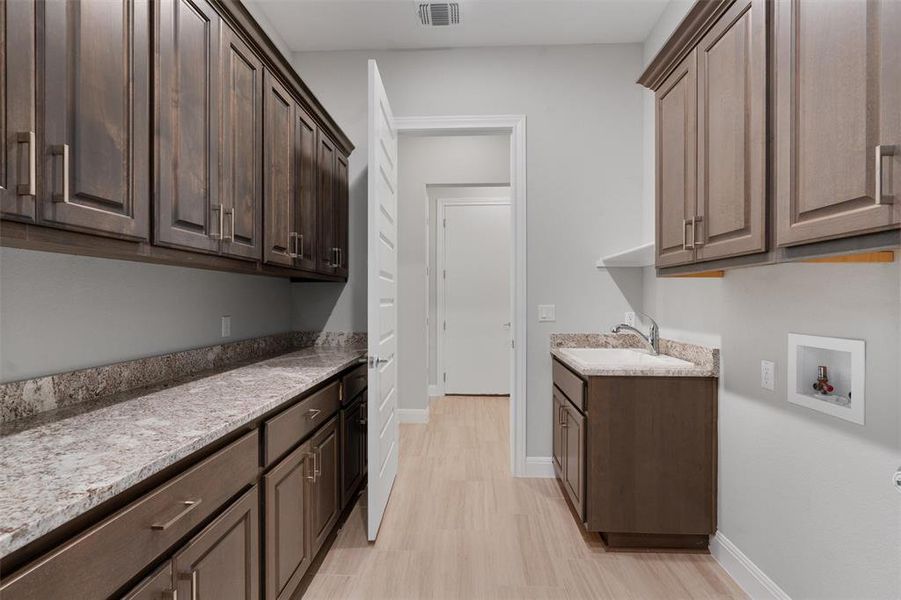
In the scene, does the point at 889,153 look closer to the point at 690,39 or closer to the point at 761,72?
the point at 761,72

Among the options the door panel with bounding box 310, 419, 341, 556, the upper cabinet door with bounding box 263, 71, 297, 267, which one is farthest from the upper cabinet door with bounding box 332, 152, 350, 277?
the door panel with bounding box 310, 419, 341, 556

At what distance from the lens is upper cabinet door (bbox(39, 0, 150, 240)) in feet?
3.26

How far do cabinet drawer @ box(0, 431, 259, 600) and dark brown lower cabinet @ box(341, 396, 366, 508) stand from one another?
1076 millimetres

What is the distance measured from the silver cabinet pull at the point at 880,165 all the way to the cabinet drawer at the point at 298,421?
1.70 m

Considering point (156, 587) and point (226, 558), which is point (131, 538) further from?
point (226, 558)

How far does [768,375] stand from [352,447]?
1979 millimetres

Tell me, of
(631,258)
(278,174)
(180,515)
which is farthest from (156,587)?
(631,258)

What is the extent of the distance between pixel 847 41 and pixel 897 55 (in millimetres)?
156

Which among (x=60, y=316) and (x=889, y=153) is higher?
(x=889, y=153)

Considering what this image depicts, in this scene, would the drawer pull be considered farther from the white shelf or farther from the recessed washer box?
the white shelf

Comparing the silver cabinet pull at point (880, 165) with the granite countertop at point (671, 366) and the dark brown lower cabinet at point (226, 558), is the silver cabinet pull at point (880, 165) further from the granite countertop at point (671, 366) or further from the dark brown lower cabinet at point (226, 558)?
the dark brown lower cabinet at point (226, 558)

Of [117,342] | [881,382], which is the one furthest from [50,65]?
[881,382]

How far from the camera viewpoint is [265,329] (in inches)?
110

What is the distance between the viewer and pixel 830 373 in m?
1.49
